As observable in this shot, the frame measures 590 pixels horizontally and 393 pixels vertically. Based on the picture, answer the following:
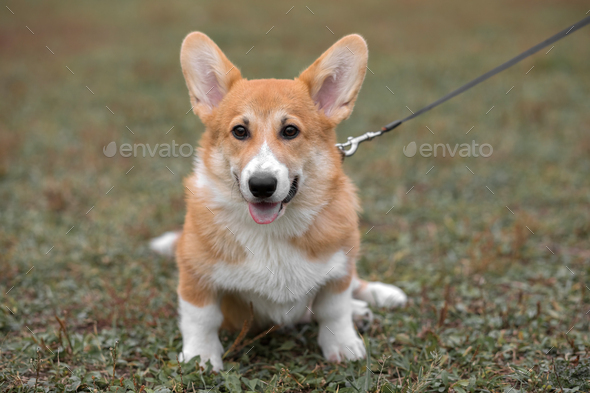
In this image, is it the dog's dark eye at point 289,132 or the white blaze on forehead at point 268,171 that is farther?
the dog's dark eye at point 289,132

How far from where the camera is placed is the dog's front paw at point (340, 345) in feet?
10.3

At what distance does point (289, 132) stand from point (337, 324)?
4.27 ft

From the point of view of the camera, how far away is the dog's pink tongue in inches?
106

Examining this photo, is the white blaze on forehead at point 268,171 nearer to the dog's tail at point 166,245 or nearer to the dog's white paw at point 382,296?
the dog's white paw at point 382,296

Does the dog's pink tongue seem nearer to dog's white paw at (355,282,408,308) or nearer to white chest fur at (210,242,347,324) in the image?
white chest fur at (210,242,347,324)

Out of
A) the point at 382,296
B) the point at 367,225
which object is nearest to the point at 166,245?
the point at 382,296

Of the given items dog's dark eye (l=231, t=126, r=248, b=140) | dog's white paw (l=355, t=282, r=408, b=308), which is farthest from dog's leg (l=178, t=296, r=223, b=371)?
dog's white paw (l=355, t=282, r=408, b=308)

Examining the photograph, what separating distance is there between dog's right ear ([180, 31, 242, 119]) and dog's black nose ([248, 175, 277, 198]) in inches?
33.1

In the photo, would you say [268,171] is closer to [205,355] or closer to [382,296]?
[205,355]

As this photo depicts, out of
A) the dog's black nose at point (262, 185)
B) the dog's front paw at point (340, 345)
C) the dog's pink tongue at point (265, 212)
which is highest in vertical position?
the dog's black nose at point (262, 185)

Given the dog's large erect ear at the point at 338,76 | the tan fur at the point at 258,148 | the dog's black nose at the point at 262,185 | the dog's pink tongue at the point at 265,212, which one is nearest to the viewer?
the dog's black nose at the point at 262,185

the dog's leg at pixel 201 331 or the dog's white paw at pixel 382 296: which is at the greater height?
the dog's leg at pixel 201 331

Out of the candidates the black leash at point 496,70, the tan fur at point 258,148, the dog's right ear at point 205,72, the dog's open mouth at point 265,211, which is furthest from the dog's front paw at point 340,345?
the dog's right ear at point 205,72

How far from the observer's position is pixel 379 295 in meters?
3.84
